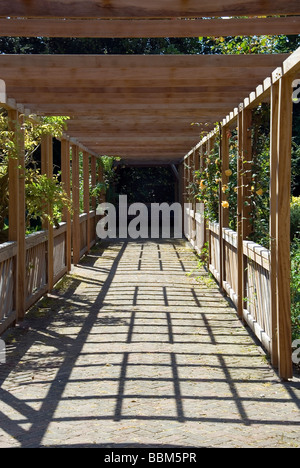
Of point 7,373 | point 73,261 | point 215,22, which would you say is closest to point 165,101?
point 215,22

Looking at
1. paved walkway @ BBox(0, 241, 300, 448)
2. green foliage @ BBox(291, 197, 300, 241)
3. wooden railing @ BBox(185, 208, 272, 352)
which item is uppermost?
green foliage @ BBox(291, 197, 300, 241)

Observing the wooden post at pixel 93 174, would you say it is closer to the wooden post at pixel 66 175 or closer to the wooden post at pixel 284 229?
the wooden post at pixel 66 175

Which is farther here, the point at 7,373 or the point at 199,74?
the point at 199,74

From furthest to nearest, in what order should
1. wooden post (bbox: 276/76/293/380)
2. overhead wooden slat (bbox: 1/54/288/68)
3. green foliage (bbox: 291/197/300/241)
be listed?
green foliage (bbox: 291/197/300/241) → overhead wooden slat (bbox: 1/54/288/68) → wooden post (bbox: 276/76/293/380)

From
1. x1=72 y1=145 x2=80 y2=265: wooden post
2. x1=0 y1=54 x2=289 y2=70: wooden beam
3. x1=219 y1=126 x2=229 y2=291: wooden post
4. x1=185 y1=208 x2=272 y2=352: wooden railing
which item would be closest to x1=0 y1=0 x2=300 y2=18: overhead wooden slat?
x1=0 y1=54 x2=289 y2=70: wooden beam

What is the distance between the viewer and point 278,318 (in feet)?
18.4

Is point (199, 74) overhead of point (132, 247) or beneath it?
overhead

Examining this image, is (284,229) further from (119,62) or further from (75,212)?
(75,212)

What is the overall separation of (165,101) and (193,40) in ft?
54.2

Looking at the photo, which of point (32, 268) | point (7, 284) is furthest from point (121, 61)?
point (32, 268)

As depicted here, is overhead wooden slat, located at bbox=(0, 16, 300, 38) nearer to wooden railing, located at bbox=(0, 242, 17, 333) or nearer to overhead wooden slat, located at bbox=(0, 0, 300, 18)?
overhead wooden slat, located at bbox=(0, 0, 300, 18)

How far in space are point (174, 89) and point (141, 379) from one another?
329 cm

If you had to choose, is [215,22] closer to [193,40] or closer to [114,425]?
[114,425]

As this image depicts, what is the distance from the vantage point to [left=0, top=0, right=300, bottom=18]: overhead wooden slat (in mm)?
4516
